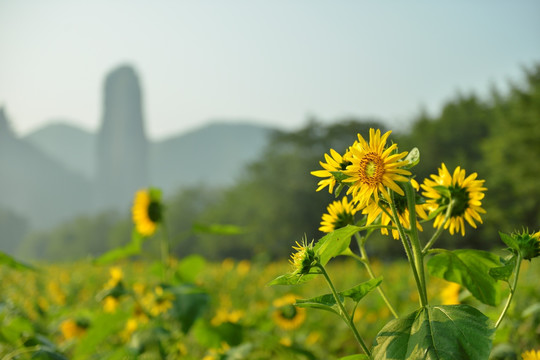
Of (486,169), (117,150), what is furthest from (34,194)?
(486,169)

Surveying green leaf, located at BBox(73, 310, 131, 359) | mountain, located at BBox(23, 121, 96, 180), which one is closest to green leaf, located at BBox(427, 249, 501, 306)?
green leaf, located at BBox(73, 310, 131, 359)

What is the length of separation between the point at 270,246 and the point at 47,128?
117 meters

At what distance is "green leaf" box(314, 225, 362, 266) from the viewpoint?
64cm

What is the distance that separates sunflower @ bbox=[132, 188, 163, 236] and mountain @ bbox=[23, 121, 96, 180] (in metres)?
123

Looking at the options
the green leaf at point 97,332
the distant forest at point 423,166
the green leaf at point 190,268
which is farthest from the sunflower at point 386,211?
the distant forest at point 423,166

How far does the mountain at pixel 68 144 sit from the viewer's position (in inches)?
4690

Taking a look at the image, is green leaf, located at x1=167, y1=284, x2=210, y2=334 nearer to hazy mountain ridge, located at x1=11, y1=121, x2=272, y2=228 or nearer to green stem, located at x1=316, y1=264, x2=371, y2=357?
green stem, located at x1=316, y1=264, x2=371, y2=357

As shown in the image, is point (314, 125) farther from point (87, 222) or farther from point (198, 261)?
point (87, 222)

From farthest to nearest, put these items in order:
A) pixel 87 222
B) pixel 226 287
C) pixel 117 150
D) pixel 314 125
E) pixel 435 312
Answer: pixel 117 150 → pixel 87 222 → pixel 314 125 → pixel 226 287 → pixel 435 312

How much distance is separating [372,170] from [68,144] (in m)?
132

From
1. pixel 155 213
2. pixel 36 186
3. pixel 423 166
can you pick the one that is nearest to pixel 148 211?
pixel 155 213

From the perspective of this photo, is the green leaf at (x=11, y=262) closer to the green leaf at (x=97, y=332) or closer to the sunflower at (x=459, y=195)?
the green leaf at (x=97, y=332)

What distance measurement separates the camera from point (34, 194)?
91.2m

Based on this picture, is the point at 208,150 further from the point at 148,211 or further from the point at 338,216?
the point at 338,216
